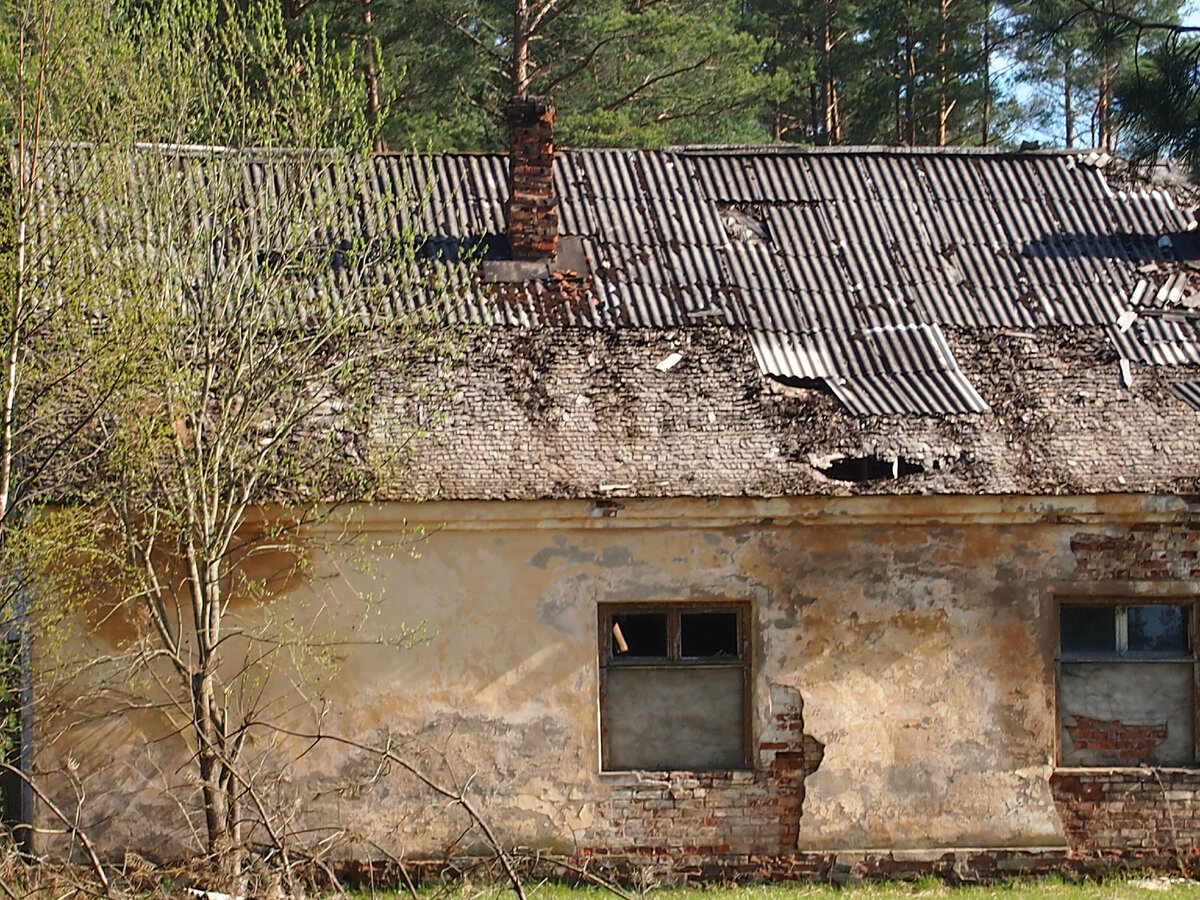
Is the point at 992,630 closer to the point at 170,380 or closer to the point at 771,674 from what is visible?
the point at 771,674

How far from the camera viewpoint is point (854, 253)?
1259cm

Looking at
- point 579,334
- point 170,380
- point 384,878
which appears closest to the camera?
point 170,380

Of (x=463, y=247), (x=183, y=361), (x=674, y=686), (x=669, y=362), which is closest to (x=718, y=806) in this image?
(x=674, y=686)

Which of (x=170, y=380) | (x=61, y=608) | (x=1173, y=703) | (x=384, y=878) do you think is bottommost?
(x=384, y=878)

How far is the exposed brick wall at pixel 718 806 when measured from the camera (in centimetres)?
987

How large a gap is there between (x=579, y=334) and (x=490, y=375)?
2.94 feet

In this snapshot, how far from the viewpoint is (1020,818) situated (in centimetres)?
1000

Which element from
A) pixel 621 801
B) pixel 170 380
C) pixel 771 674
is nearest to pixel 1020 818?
pixel 771 674

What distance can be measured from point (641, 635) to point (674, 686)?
423mm

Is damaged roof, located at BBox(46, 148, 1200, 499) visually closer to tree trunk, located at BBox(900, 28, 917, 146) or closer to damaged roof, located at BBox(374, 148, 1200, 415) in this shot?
damaged roof, located at BBox(374, 148, 1200, 415)

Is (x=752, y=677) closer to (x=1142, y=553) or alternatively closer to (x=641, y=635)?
(x=641, y=635)

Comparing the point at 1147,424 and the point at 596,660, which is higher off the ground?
the point at 1147,424

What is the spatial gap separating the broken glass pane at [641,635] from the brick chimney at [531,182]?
347 cm

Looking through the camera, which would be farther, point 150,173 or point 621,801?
point 621,801
